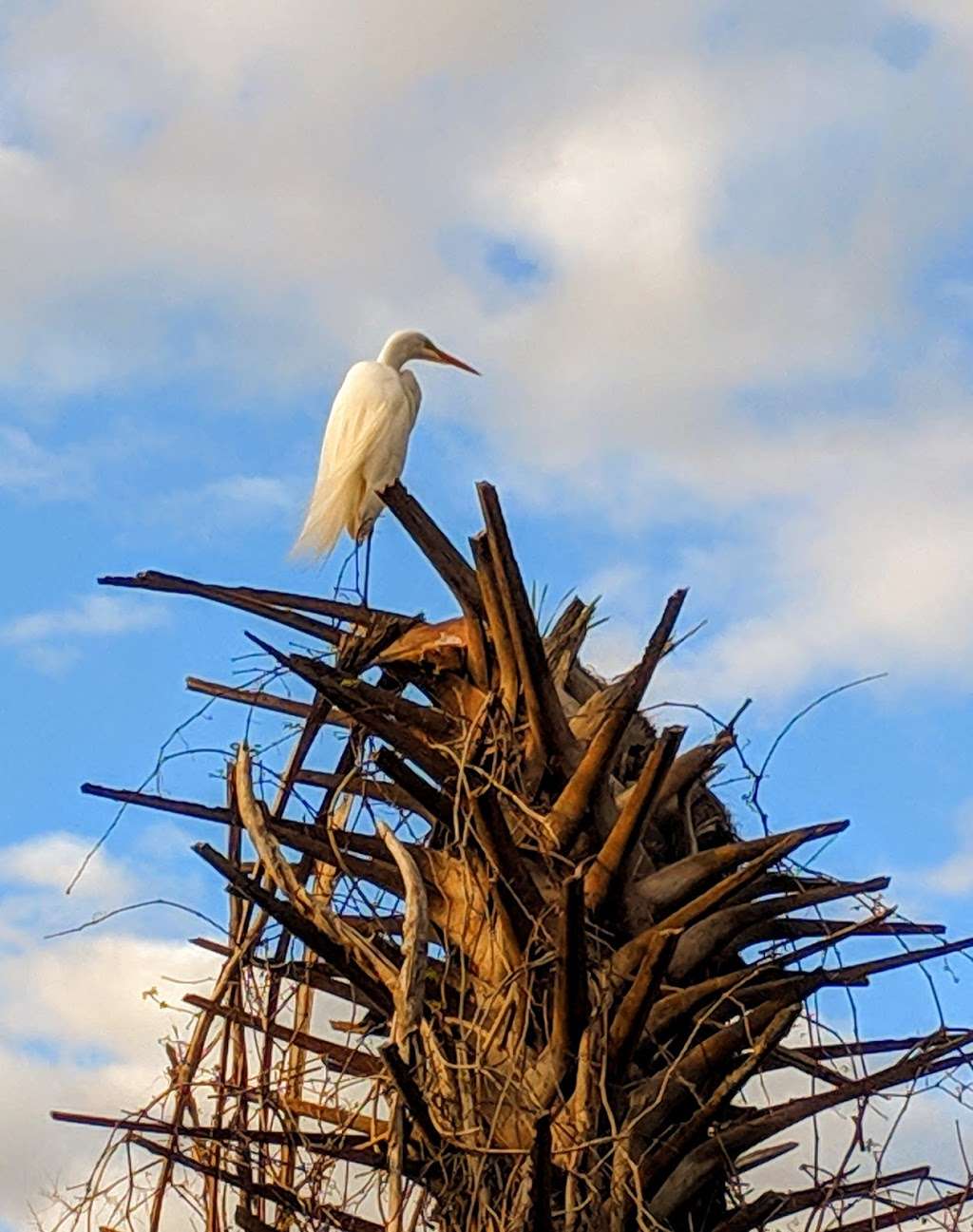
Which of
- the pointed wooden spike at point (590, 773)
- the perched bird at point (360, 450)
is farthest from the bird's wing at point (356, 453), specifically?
the pointed wooden spike at point (590, 773)

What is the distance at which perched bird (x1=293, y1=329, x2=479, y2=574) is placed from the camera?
7.93 m

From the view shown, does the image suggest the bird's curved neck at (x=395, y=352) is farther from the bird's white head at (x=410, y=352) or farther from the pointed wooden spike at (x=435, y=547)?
the pointed wooden spike at (x=435, y=547)

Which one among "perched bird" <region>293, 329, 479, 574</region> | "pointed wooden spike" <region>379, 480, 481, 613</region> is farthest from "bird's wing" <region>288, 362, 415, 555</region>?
"pointed wooden spike" <region>379, 480, 481, 613</region>

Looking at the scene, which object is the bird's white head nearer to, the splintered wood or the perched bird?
the perched bird

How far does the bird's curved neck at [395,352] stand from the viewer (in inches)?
364

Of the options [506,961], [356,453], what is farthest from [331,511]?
[506,961]

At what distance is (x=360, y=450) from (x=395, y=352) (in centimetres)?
128

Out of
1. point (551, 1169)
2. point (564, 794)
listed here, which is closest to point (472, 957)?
point (564, 794)

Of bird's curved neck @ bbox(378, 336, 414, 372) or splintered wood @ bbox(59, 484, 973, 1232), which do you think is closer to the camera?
splintered wood @ bbox(59, 484, 973, 1232)

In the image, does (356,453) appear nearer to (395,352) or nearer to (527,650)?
(395,352)

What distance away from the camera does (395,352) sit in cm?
930

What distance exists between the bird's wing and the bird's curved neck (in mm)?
571

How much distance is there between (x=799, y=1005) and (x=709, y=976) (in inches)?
22.5

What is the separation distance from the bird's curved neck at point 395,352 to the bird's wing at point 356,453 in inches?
22.5
